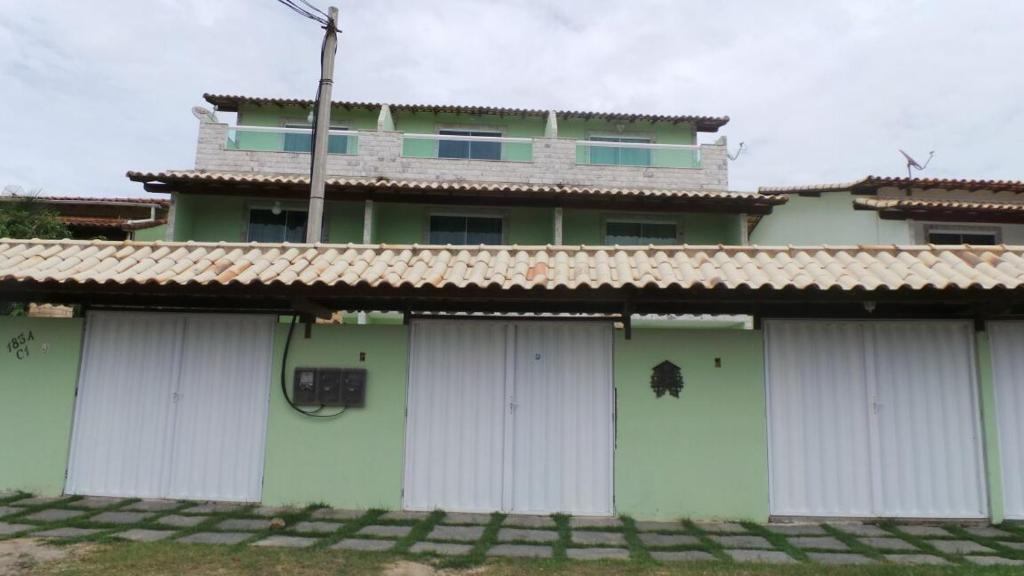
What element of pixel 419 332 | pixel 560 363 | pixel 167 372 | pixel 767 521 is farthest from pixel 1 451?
pixel 767 521

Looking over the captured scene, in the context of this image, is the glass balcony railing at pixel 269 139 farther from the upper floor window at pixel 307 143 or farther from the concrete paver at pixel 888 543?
the concrete paver at pixel 888 543

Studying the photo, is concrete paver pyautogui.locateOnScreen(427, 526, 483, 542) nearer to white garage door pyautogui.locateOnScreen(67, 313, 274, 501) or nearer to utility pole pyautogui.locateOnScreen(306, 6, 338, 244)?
white garage door pyautogui.locateOnScreen(67, 313, 274, 501)

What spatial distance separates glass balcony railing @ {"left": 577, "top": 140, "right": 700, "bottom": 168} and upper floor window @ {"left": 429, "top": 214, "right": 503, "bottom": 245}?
2.89m

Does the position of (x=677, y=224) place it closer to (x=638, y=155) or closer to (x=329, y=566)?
(x=638, y=155)

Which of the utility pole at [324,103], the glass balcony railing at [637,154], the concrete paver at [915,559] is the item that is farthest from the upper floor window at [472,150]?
the concrete paver at [915,559]

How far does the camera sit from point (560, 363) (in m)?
6.89

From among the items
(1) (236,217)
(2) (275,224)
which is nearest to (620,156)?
(2) (275,224)

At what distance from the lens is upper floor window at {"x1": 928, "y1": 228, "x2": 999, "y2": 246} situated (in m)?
15.2

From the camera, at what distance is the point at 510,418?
22.4ft

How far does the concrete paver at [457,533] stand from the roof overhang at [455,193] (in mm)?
9305

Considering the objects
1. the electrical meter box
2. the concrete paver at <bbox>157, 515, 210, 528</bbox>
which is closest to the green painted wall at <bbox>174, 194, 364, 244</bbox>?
the electrical meter box

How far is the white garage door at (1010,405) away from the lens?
6504mm

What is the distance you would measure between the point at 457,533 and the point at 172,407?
3.56 metres

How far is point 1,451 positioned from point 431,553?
5.30 metres
